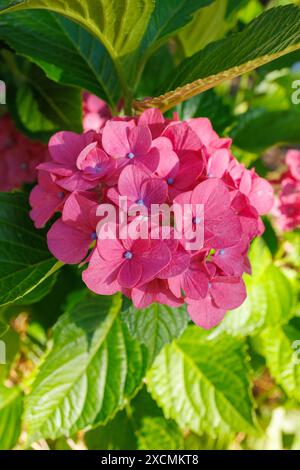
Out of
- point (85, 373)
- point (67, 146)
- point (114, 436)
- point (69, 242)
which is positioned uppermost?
point (67, 146)

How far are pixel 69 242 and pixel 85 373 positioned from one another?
1.51 ft

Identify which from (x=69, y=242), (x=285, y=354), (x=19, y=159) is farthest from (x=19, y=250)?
(x=285, y=354)

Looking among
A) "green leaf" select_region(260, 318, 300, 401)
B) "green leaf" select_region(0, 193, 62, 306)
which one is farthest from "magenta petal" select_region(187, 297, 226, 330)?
"green leaf" select_region(260, 318, 300, 401)

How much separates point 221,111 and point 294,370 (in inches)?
25.3

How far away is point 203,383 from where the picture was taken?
123cm

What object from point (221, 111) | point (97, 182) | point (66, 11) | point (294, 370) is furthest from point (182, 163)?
point (294, 370)

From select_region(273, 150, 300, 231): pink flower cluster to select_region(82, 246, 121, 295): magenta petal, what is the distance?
1.94ft

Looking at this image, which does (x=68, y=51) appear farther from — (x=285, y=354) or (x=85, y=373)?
(x=285, y=354)

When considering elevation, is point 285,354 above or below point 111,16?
below

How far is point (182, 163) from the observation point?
774 millimetres

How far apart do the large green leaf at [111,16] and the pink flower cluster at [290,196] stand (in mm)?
486

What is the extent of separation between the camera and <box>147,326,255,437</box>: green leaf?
1183 millimetres

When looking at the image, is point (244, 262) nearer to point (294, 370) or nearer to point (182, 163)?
point (182, 163)

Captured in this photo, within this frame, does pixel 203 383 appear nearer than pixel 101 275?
No
